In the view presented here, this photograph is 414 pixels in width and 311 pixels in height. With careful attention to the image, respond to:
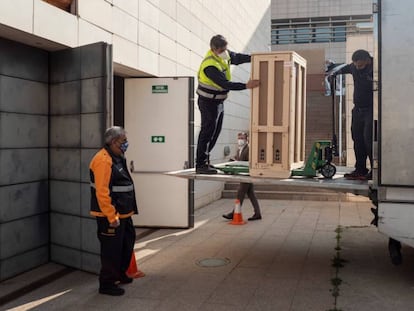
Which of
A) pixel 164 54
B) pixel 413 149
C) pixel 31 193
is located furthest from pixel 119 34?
pixel 413 149

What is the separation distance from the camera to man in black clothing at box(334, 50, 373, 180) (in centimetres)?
571

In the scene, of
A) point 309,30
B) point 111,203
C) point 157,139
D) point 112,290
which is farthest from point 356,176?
point 309,30

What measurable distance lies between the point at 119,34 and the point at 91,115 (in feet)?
6.69

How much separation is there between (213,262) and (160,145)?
2860 mm

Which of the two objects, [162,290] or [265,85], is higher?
[265,85]

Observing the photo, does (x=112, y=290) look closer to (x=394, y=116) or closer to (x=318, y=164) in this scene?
(x=318, y=164)

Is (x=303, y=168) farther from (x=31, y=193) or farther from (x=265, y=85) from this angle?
(x=31, y=193)

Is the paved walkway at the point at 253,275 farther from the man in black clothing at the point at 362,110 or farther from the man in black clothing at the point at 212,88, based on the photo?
the man in black clothing at the point at 212,88

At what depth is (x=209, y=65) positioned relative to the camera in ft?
19.4

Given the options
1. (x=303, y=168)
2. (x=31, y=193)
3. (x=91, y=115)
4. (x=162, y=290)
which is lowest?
(x=162, y=290)

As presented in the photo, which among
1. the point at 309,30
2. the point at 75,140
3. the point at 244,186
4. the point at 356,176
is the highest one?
the point at 309,30

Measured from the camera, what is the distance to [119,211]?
5.12 m

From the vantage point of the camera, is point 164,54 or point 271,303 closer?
point 271,303

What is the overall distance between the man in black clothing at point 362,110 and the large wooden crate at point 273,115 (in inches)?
34.1
